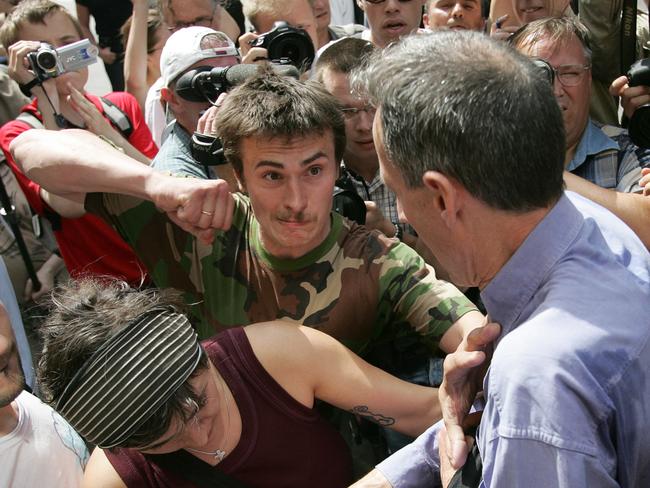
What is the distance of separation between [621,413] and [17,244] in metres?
3.20

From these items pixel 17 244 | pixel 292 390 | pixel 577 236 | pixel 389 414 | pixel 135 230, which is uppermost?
pixel 577 236

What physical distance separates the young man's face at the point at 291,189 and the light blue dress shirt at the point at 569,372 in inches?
39.0

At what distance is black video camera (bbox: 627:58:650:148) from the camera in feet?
7.55

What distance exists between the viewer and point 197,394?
1.69 metres

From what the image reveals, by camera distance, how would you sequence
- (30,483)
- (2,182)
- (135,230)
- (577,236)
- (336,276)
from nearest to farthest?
(577,236) → (30,483) → (336,276) → (135,230) → (2,182)

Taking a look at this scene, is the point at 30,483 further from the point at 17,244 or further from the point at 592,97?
the point at 592,97

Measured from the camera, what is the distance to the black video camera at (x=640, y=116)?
90.7 inches

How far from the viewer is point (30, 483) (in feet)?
6.13

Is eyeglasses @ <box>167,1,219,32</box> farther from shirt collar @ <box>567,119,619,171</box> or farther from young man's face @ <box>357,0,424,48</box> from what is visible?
shirt collar @ <box>567,119,619,171</box>

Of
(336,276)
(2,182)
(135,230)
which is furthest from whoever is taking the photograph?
(2,182)

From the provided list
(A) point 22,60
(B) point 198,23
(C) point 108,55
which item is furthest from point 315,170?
(C) point 108,55

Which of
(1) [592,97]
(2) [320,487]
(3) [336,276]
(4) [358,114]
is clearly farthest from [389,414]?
(1) [592,97]

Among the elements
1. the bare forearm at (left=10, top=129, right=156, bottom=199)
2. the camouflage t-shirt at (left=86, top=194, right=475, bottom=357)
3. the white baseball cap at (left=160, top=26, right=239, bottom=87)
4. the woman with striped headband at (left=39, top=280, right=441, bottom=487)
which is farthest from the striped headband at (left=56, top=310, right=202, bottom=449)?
the white baseball cap at (left=160, top=26, right=239, bottom=87)

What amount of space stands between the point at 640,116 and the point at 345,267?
1.02m
